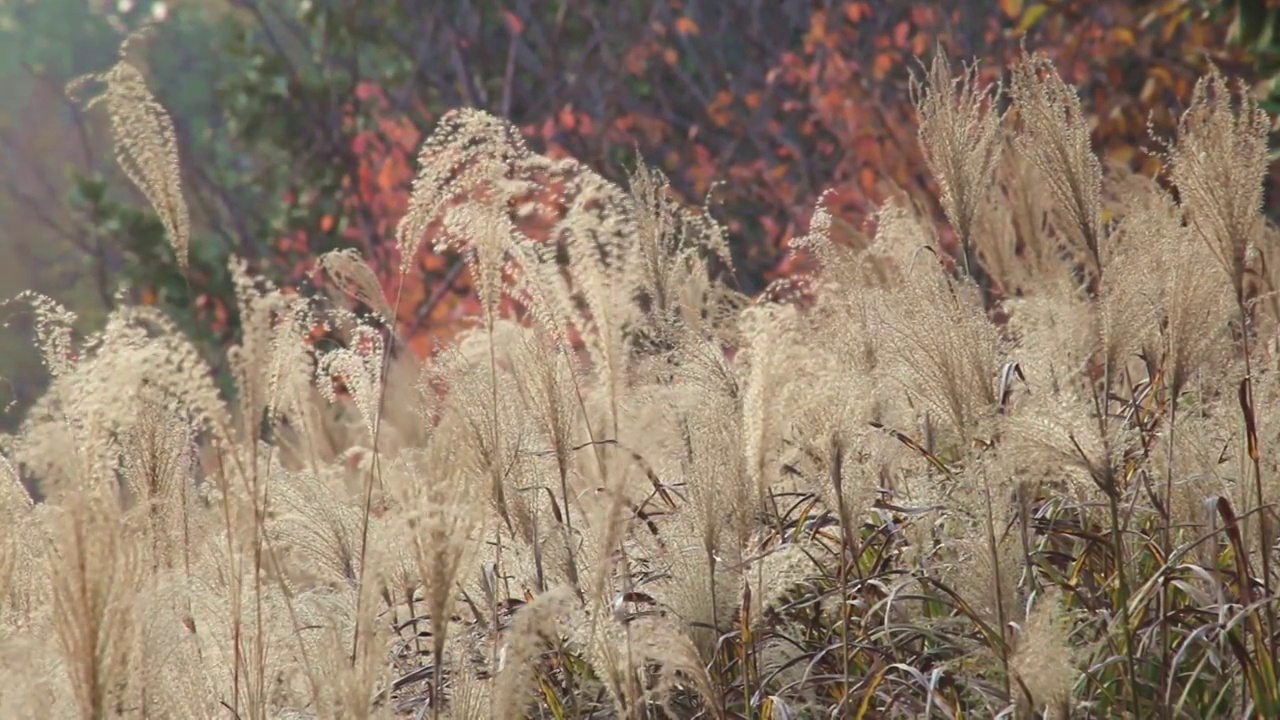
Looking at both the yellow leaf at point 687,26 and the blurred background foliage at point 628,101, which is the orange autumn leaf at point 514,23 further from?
the yellow leaf at point 687,26

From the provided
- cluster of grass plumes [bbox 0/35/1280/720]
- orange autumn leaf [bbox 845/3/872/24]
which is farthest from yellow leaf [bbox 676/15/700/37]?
cluster of grass plumes [bbox 0/35/1280/720]

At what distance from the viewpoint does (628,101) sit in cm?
1177

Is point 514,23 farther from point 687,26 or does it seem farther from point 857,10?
point 857,10

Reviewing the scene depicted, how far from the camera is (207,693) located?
2.60m

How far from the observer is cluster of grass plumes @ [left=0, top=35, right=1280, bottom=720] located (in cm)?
232

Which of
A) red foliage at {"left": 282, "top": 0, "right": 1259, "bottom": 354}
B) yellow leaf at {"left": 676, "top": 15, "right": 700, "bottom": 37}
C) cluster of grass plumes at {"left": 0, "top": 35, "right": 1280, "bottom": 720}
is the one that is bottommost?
cluster of grass plumes at {"left": 0, "top": 35, "right": 1280, "bottom": 720}

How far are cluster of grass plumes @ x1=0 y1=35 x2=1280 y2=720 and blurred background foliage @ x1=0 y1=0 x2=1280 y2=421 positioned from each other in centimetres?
521

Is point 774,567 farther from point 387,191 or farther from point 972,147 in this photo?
point 387,191

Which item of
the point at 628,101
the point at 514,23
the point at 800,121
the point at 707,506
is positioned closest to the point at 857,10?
the point at 800,121

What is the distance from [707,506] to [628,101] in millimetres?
9386

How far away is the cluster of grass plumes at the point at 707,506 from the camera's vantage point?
91.2 inches

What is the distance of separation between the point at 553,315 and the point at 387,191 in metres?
8.16

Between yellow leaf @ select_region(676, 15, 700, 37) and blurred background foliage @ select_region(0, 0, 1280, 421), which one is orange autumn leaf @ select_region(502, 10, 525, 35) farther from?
yellow leaf @ select_region(676, 15, 700, 37)

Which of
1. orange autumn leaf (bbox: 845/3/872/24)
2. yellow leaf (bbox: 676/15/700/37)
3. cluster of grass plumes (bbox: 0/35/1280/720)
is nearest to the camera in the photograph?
cluster of grass plumes (bbox: 0/35/1280/720)
